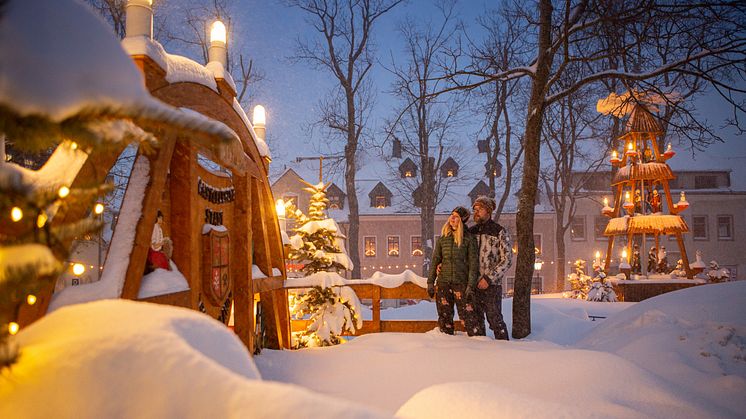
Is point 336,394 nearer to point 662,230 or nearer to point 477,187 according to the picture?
point 662,230

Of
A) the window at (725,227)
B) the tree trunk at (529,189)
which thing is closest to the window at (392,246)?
the window at (725,227)

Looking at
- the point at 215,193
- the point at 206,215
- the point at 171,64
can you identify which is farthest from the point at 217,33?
the point at 206,215

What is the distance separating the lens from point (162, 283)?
3145 millimetres

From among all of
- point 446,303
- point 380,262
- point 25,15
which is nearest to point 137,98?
point 25,15

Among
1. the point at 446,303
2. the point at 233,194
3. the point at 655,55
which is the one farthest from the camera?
the point at 655,55

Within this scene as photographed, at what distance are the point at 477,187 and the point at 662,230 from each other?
16.6 m

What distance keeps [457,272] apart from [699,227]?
105 feet

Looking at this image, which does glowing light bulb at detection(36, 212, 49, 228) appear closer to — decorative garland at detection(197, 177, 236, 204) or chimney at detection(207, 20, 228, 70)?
decorative garland at detection(197, 177, 236, 204)

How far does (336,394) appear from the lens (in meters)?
3.67

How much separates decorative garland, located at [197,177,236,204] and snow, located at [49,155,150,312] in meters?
1.10

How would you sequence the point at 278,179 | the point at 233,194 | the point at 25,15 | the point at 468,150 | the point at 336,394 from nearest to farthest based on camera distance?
the point at 25,15, the point at 336,394, the point at 233,194, the point at 278,179, the point at 468,150

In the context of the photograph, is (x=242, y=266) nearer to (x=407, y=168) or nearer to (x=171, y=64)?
(x=171, y=64)

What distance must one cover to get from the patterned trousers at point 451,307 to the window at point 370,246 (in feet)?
77.9

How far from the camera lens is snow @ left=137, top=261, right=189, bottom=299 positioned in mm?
2957
